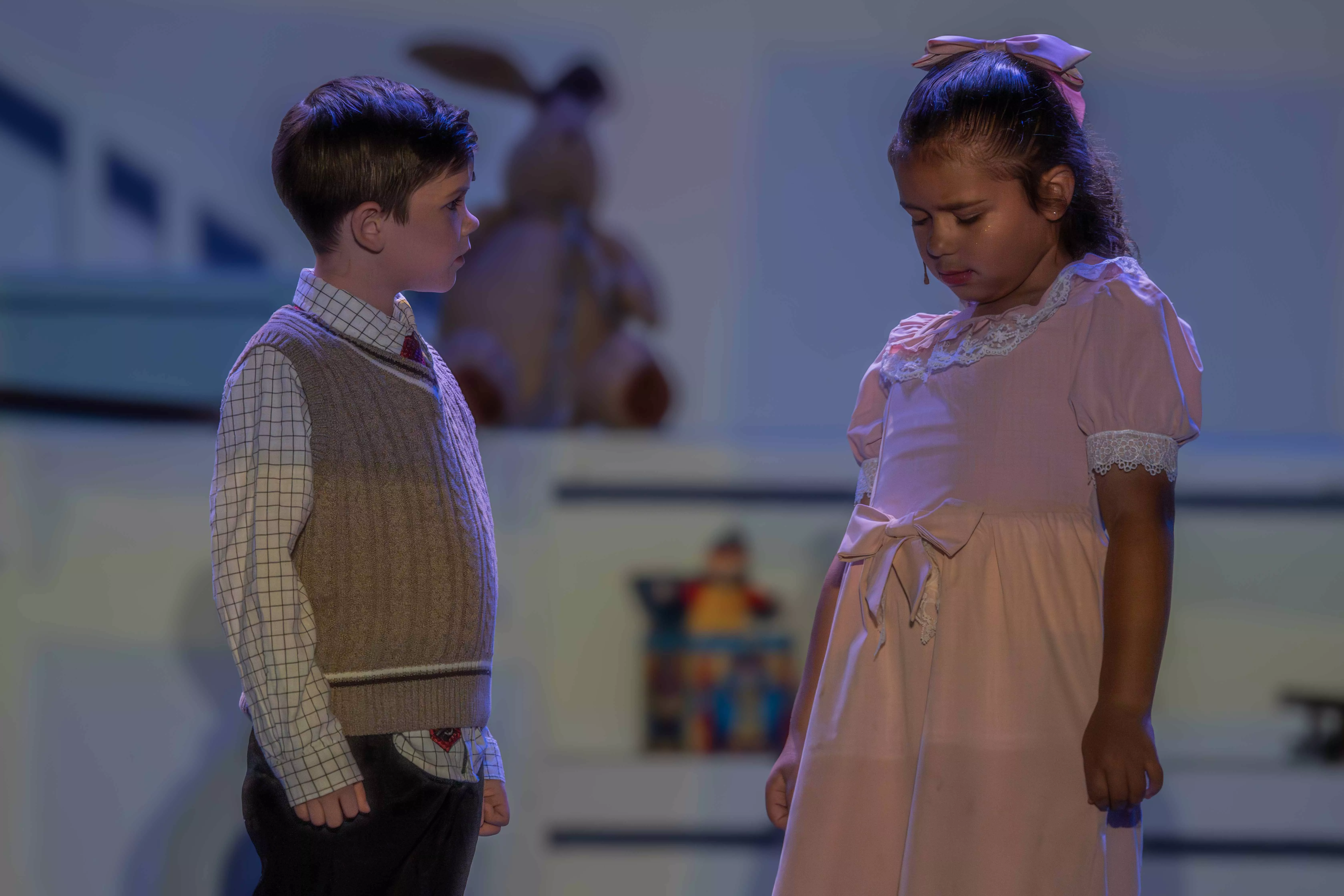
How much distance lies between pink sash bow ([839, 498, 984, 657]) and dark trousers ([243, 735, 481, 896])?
29 cm

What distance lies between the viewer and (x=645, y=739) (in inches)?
59.7

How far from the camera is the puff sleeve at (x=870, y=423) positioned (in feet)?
2.97

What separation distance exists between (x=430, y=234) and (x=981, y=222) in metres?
0.36

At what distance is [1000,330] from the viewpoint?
0.80 m

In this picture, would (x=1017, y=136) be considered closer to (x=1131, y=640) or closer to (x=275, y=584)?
(x=1131, y=640)

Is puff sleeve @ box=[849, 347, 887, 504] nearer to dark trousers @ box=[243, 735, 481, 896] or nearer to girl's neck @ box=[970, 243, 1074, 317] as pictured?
girl's neck @ box=[970, 243, 1074, 317]

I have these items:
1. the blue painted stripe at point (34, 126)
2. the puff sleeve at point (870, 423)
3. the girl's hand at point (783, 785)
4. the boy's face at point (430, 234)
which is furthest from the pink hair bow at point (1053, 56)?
the blue painted stripe at point (34, 126)

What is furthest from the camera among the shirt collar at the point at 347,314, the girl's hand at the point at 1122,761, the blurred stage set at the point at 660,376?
the blurred stage set at the point at 660,376

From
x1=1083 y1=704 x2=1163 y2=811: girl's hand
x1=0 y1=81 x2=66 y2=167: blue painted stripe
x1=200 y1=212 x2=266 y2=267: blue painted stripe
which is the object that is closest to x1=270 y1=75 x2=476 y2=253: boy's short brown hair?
x1=1083 y1=704 x2=1163 y2=811: girl's hand

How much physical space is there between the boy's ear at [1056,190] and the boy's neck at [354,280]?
0.44 m

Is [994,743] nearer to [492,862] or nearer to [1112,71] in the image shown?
[492,862]

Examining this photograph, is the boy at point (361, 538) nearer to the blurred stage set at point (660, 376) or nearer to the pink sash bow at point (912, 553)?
the pink sash bow at point (912, 553)

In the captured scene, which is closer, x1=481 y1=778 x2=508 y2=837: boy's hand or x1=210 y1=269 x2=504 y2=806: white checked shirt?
x1=210 y1=269 x2=504 y2=806: white checked shirt

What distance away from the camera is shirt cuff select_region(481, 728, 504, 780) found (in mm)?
838
